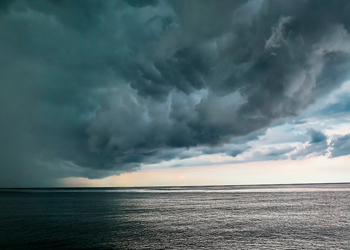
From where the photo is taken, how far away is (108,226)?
6362 centimetres

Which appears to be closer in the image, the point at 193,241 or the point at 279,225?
the point at 193,241

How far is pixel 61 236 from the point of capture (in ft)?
168

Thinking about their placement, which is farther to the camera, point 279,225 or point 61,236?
point 279,225

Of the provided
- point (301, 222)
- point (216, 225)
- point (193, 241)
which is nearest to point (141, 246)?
point (193, 241)

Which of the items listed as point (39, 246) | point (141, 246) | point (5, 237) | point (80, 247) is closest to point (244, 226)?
point (141, 246)

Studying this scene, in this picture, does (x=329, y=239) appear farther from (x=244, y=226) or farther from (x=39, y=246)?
(x=39, y=246)

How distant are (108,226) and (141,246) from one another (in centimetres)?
→ 2179

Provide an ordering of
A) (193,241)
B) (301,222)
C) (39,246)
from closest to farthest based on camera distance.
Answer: (39,246)
(193,241)
(301,222)

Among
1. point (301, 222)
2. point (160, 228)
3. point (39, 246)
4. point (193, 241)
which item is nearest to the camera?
point (39, 246)

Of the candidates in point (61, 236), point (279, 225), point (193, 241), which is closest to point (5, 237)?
point (61, 236)

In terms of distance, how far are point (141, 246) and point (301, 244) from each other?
27.5 m

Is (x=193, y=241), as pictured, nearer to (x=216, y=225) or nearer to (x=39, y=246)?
(x=216, y=225)

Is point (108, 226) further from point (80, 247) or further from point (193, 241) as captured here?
point (193, 241)

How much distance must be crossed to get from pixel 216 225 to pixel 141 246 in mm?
26117
